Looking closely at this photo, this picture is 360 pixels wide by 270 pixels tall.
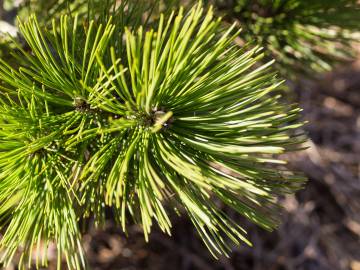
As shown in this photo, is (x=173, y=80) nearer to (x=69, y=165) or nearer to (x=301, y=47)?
(x=69, y=165)

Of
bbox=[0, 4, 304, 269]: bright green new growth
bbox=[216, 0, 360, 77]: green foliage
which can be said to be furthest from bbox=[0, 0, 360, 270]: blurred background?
bbox=[0, 4, 304, 269]: bright green new growth

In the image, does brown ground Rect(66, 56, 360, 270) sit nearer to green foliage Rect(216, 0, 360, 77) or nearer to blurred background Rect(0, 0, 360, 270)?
blurred background Rect(0, 0, 360, 270)

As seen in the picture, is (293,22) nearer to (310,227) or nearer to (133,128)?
(133,128)

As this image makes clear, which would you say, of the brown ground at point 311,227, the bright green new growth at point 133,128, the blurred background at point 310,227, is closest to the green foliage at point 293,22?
the bright green new growth at point 133,128

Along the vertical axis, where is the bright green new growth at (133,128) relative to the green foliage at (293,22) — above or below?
below

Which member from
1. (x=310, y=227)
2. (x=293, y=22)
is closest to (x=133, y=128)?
(x=293, y=22)

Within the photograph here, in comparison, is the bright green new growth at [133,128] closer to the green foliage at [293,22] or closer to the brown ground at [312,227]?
the green foliage at [293,22]

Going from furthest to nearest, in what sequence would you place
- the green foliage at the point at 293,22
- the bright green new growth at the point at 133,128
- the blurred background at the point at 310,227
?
the blurred background at the point at 310,227, the green foliage at the point at 293,22, the bright green new growth at the point at 133,128
